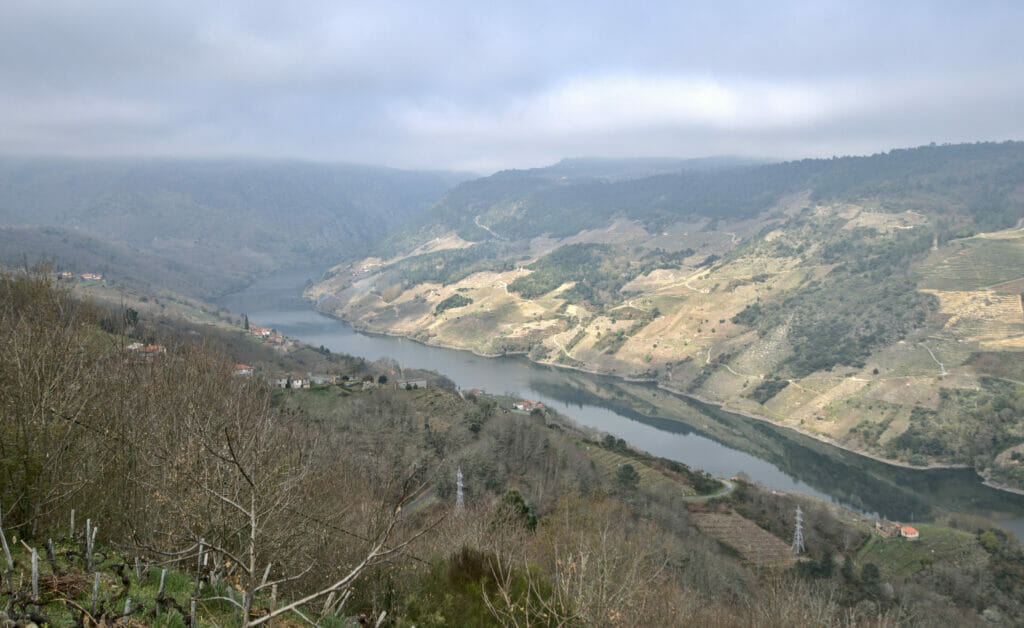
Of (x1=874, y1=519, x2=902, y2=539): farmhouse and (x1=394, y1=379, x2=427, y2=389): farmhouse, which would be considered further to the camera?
(x1=394, y1=379, x2=427, y2=389): farmhouse

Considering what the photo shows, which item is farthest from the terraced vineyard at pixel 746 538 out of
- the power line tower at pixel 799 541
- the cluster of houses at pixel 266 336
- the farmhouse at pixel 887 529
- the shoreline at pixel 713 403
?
the cluster of houses at pixel 266 336

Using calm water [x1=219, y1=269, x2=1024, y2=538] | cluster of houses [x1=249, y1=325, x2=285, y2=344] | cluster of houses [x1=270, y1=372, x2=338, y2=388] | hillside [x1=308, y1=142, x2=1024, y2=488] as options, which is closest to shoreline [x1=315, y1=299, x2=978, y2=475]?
hillside [x1=308, y1=142, x2=1024, y2=488]

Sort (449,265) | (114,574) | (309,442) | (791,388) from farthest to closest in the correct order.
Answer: (449,265)
(791,388)
(309,442)
(114,574)

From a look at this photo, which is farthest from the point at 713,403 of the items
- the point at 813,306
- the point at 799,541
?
the point at 799,541

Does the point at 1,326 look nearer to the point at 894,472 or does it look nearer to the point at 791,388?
the point at 894,472

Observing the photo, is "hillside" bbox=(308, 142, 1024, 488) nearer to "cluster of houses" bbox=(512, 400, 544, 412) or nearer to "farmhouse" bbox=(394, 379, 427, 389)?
"cluster of houses" bbox=(512, 400, 544, 412)

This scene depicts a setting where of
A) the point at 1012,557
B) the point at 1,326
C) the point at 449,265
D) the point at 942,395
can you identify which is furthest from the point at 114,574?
the point at 449,265

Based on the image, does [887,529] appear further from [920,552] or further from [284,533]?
[284,533]
